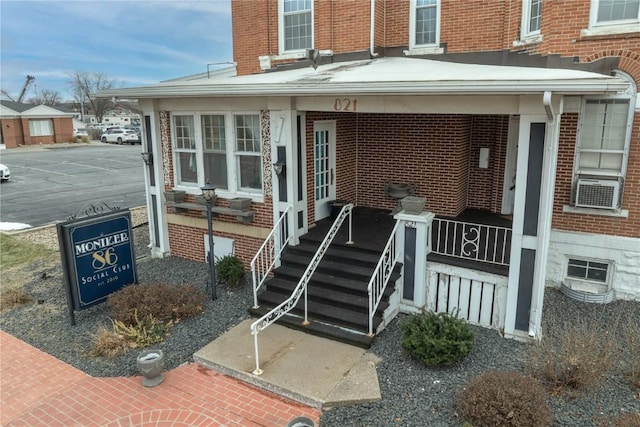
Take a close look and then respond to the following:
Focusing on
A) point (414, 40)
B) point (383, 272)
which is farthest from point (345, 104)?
point (414, 40)

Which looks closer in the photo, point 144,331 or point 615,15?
point 144,331

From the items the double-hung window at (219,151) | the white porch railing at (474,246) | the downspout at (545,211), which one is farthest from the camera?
the double-hung window at (219,151)

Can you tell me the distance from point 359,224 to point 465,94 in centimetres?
386

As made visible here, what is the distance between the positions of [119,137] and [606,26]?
162 feet

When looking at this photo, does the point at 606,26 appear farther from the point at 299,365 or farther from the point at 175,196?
the point at 175,196

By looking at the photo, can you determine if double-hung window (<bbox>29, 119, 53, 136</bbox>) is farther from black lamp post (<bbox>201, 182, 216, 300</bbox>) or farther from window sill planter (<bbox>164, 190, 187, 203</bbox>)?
black lamp post (<bbox>201, 182, 216, 300</bbox>)

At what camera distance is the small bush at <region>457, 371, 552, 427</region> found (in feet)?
15.9

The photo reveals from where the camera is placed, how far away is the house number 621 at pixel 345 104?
25.6ft

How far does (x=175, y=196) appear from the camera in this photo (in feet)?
33.9

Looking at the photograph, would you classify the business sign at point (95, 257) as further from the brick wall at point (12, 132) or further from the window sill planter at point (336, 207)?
the brick wall at point (12, 132)

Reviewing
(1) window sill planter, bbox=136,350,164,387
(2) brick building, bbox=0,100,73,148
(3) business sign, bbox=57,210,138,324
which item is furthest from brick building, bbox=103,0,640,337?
(2) brick building, bbox=0,100,73,148

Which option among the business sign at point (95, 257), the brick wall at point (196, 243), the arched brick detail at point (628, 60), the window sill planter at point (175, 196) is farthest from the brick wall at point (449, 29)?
the business sign at point (95, 257)

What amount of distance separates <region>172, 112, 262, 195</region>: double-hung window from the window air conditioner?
597cm

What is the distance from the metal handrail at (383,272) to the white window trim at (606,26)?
4592mm
